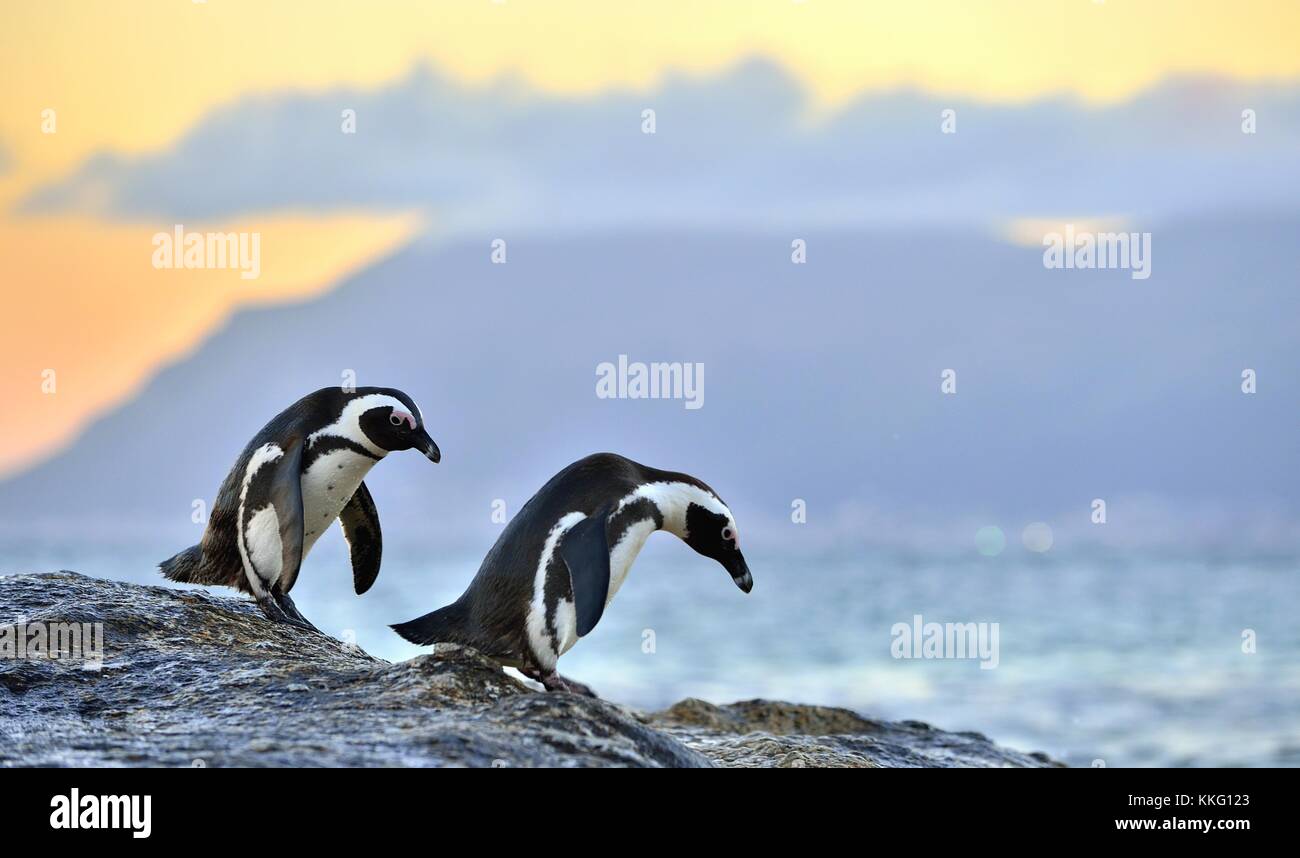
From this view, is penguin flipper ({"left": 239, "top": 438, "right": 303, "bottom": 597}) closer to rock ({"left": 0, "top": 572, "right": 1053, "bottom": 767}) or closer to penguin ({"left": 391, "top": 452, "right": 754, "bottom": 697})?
rock ({"left": 0, "top": 572, "right": 1053, "bottom": 767})

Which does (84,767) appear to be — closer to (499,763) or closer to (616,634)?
(499,763)

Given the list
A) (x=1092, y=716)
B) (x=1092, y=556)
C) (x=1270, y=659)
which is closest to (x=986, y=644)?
(x=1270, y=659)

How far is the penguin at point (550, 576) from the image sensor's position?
525 cm

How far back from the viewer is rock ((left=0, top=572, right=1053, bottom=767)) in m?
3.91

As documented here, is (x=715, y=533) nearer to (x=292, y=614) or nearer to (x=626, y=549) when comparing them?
(x=626, y=549)

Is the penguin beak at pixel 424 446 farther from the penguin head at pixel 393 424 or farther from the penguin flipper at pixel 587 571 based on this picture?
the penguin flipper at pixel 587 571

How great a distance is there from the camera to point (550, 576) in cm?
526

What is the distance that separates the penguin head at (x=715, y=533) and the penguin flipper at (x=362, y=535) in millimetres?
1872

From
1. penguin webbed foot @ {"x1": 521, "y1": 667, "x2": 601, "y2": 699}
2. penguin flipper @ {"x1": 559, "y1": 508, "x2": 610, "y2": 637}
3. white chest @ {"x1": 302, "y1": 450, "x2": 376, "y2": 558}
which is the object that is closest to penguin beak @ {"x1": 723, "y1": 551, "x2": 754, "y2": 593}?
penguin flipper @ {"x1": 559, "y1": 508, "x2": 610, "y2": 637}

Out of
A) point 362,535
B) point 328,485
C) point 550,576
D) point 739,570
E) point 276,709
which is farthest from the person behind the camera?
point 362,535

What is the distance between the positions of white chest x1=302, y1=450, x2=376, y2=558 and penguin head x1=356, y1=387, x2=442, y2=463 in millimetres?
199

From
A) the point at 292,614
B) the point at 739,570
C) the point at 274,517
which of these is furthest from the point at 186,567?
the point at 739,570

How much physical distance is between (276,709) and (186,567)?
2.59 meters
